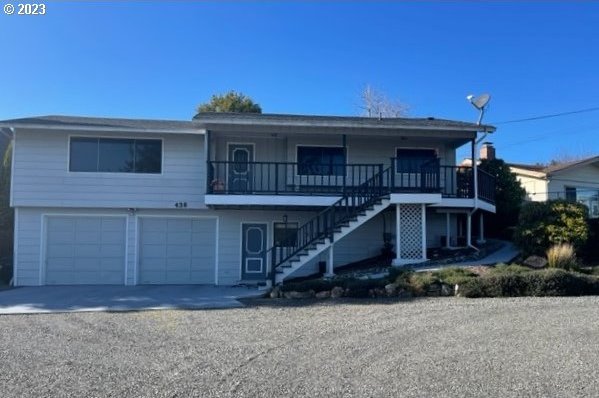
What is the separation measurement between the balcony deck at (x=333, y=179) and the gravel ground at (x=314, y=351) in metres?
5.85

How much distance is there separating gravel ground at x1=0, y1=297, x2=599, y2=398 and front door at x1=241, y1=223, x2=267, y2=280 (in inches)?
243

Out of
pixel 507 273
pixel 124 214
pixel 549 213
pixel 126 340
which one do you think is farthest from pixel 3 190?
pixel 549 213

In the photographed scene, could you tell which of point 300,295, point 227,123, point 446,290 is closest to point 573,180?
point 446,290

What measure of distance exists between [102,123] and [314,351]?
12.6 m

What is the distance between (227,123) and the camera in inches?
605

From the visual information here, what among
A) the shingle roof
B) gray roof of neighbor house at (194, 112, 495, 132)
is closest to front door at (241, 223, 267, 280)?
gray roof of neighbor house at (194, 112, 495, 132)

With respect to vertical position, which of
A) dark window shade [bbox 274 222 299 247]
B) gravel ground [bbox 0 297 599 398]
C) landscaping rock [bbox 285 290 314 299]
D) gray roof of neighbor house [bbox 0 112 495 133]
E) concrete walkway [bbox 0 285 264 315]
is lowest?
concrete walkway [bbox 0 285 264 315]

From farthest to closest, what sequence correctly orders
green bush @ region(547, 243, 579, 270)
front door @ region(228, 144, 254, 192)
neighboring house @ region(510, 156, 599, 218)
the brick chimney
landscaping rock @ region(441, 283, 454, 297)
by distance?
neighboring house @ region(510, 156, 599, 218)
the brick chimney
front door @ region(228, 144, 254, 192)
green bush @ region(547, 243, 579, 270)
landscaping rock @ region(441, 283, 454, 297)

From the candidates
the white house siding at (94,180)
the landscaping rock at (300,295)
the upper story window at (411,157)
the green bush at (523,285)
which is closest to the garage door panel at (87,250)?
the white house siding at (94,180)

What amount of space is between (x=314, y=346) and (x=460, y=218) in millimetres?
12531

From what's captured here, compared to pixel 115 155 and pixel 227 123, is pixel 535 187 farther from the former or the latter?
pixel 115 155

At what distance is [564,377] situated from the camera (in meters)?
5.64

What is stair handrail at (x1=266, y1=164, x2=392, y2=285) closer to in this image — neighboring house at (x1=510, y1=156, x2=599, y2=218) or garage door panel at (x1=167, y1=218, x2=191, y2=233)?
garage door panel at (x1=167, y1=218, x2=191, y2=233)

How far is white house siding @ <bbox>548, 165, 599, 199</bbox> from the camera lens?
78.3 ft
